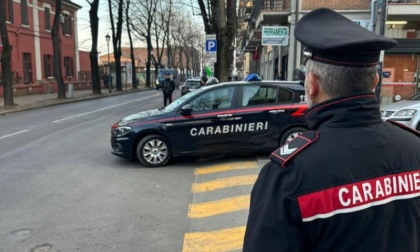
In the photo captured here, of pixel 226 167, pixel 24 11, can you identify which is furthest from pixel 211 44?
pixel 24 11

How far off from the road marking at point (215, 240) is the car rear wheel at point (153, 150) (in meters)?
3.40

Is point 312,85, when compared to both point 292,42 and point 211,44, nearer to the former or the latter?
point 211,44

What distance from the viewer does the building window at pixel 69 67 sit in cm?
4475

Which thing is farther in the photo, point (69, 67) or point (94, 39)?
point (69, 67)

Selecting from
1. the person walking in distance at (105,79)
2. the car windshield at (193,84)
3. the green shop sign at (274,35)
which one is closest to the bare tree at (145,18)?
the person walking in distance at (105,79)

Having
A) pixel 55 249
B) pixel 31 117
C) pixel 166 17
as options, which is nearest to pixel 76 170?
pixel 55 249

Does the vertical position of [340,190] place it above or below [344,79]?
below

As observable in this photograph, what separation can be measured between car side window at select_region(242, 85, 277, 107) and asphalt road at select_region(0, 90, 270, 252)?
1.14 metres

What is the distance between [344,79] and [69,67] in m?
47.3

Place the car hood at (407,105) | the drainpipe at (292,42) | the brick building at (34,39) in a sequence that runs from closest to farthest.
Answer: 1. the car hood at (407,105)
2. the drainpipe at (292,42)
3. the brick building at (34,39)

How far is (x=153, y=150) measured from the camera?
8.04m

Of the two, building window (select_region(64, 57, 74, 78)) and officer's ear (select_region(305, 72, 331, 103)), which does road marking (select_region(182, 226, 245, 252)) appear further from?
building window (select_region(64, 57, 74, 78))

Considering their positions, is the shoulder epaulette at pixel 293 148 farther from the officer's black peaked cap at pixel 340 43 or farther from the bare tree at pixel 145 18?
the bare tree at pixel 145 18

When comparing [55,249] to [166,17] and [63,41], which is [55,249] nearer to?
[63,41]
